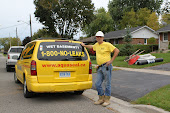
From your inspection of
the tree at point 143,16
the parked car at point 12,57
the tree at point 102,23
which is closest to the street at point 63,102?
the parked car at point 12,57

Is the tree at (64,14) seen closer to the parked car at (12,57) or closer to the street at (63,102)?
the parked car at (12,57)

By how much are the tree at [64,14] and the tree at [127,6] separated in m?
32.2

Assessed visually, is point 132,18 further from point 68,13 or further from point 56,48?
point 56,48

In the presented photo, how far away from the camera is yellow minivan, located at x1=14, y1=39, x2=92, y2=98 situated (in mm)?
5639

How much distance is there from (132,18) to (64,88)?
181 feet

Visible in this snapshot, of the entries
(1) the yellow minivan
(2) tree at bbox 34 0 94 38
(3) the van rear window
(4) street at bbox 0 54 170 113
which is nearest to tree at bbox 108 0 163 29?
(2) tree at bbox 34 0 94 38

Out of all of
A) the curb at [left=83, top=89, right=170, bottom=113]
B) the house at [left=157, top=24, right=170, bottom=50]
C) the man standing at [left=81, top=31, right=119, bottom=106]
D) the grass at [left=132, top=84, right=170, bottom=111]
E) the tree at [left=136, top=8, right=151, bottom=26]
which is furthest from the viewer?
the tree at [left=136, top=8, right=151, bottom=26]

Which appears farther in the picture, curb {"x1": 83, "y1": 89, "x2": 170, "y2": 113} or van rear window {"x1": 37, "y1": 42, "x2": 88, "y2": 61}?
van rear window {"x1": 37, "y1": 42, "x2": 88, "y2": 61}

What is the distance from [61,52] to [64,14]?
26357 millimetres

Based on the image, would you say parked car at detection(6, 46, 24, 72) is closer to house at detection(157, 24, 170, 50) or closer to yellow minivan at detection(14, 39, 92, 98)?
yellow minivan at detection(14, 39, 92, 98)

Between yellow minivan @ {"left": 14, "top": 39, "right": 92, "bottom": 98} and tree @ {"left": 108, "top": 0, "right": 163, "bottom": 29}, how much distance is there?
58.7 metres

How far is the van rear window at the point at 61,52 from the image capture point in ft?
19.0

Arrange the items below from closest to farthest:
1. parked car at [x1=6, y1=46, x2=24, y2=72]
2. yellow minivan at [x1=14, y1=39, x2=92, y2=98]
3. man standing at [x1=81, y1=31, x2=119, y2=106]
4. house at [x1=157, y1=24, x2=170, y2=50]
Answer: man standing at [x1=81, y1=31, x2=119, y2=106] < yellow minivan at [x1=14, y1=39, x2=92, y2=98] < parked car at [x1=6, y1=46, x2=24, y2=72] < house at [x1=157, y1=24, x2=170, y2=50]

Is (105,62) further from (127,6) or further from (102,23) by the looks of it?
(127,6)
